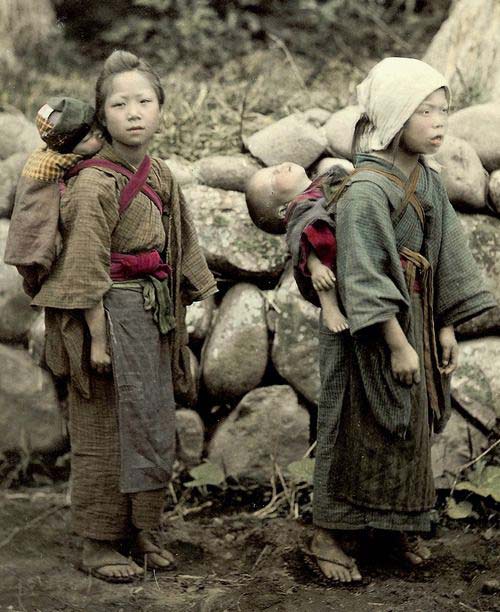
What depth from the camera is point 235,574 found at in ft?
11.2

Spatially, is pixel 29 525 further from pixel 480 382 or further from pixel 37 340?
pixel 480 382

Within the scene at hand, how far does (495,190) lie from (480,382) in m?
0.87

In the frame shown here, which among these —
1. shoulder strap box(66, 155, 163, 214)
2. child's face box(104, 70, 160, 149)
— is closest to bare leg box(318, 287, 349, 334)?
shoulder strap box(66, 155, 163, 214)

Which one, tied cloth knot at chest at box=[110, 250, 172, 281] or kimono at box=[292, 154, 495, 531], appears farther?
tied cloth knot at chest at box=[110, 250, 172, 281]

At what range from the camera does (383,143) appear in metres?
2.96

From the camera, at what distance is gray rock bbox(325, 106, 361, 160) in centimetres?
424

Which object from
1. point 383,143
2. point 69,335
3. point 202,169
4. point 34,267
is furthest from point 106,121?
point 202,169

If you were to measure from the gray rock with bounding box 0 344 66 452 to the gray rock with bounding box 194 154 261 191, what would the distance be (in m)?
1.20

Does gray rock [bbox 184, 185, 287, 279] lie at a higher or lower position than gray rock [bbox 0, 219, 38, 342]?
higher

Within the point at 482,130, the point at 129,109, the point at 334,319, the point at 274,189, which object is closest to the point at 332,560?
the point at 334,319

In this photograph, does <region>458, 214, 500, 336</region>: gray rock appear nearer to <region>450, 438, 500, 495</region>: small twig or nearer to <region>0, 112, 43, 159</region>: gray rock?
<region>450, 438, 500, 495</region>: small twig

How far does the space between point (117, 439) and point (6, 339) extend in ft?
3.80

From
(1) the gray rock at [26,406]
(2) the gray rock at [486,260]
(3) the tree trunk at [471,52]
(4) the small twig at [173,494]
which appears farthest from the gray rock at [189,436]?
(3) the tree trunk at [471,52]

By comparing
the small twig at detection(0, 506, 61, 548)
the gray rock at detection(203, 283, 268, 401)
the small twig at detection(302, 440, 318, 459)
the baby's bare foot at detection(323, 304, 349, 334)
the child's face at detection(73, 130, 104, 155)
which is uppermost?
the child's face at detection(73, 130, 104, 155)
